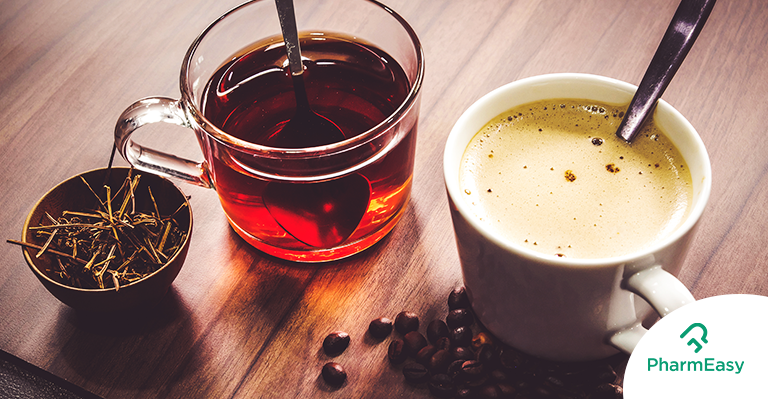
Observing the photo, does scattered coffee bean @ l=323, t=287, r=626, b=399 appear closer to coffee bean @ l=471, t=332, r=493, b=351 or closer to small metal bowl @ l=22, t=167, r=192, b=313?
coffee bean @ l=471, t=332, r=493, b=351

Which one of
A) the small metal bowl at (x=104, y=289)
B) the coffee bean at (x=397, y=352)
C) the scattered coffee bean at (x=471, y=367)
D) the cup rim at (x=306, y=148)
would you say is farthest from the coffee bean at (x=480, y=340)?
the small metal bowl at (x=104, y=289)

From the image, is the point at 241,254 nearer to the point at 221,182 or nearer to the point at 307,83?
the point at 221,182

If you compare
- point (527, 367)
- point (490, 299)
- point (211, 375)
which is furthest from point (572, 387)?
point (211, 375)

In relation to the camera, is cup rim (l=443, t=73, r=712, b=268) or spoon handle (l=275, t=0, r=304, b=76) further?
spoon handle (l=275, t=0, r=304, b=76)

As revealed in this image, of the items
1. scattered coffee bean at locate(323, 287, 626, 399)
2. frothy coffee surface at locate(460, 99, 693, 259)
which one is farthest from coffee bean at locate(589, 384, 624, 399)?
frothy coffee surface at locate(460, 99, 693, 259)

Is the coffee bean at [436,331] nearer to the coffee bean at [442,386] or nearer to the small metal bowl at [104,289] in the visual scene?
the coffee bean at [442,386]

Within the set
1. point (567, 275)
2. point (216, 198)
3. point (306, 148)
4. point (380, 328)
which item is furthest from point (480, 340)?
point (216, 198)
